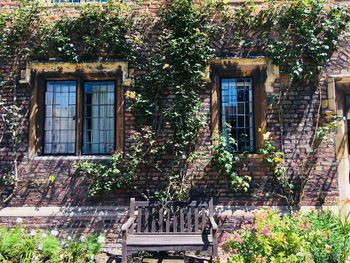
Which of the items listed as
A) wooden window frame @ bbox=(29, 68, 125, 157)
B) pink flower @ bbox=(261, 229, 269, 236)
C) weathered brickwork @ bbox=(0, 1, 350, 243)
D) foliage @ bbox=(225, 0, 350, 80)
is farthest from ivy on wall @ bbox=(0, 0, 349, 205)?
pink flower @ bbox=(261, 229, 269, 236)

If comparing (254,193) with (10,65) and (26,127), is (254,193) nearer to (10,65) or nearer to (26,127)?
(26,127)

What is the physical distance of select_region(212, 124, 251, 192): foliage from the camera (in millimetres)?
6934

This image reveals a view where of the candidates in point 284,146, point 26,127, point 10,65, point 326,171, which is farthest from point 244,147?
point 10,65

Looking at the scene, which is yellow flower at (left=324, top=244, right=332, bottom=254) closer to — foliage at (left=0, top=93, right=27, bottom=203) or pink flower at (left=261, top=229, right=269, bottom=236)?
pink flower at (left=261, top=229, right=269, bottom=236)

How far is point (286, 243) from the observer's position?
5414 mm

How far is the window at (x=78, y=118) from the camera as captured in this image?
300 inches

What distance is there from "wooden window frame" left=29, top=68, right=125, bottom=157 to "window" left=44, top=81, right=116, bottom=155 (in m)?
0.06

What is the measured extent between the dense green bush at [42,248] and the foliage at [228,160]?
2372 millimetres

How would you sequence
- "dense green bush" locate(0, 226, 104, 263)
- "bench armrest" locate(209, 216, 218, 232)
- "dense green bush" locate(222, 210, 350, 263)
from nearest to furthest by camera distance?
"dense green bush" locate(222, 210, 350, 263), "bench armrest" locate(209, 216, 218, 232), "dense green bush" locate(0, 226, 104, 263)

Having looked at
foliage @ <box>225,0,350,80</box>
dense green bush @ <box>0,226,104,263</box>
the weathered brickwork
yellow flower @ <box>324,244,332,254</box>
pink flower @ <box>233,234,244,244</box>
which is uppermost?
foliage @ <box>225,0,350,80</box>

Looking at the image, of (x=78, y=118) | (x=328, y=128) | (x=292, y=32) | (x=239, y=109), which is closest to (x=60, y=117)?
(x=78, y=118)

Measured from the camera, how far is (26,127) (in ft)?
24.7

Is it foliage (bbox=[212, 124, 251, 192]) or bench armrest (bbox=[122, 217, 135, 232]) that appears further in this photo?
foliage (bbox=[212, 124, 251, 192])

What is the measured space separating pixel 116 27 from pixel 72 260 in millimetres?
4116
